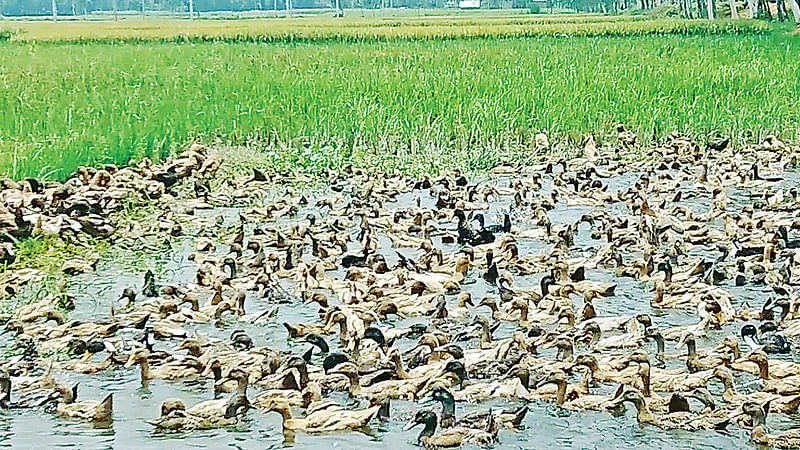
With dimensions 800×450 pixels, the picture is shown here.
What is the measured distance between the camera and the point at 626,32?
3816 centimetres

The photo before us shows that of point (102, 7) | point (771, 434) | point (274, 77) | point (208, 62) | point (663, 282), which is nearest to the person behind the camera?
point (771, 434)

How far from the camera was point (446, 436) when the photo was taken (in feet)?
14.7

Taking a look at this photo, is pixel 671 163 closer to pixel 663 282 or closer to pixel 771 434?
pixel 663 282

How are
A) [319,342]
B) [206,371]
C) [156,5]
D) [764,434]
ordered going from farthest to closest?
[156,5]
[319,342]
[206,371]
[764,434]

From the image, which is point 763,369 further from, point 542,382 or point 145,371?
point 145,371

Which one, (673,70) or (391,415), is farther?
(673,70)

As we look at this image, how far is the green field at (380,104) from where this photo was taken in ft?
39.5

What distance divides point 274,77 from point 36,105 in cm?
483

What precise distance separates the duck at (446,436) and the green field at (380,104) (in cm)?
568

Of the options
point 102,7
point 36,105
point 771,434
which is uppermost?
point 102,7

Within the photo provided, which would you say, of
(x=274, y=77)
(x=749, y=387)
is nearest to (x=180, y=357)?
(x=749, y=387)

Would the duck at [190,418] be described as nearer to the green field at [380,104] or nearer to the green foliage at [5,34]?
the green field at [380,104]

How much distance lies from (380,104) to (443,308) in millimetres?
8868

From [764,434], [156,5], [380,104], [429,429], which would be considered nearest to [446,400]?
[429,429]
